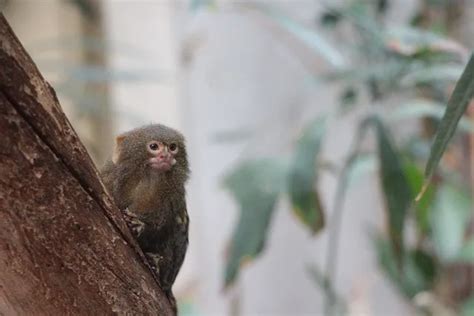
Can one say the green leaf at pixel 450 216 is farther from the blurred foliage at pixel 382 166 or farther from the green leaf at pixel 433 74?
the green leaf at pixel 433 74

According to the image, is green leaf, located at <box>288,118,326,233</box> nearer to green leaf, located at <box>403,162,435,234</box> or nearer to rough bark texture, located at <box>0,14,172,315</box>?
green leaf, located at <box>403,162,435,234</box>

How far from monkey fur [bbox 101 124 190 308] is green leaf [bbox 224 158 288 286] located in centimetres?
66

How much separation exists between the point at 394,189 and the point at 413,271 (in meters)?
0.78

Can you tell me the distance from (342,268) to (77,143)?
326cm

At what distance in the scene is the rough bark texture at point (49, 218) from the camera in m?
0.97

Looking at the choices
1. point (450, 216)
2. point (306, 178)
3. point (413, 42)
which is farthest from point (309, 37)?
point (450, 216)

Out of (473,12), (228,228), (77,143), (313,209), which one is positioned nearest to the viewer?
(77,143)

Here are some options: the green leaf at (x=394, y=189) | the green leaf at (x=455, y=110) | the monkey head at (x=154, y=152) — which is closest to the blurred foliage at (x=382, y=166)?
the green leaf at (x=394, y=189)

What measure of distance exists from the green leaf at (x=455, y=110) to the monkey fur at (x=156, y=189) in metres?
0.57

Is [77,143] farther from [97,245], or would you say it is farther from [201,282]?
[201,282]

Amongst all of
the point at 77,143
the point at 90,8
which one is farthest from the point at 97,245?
the point at 90,8

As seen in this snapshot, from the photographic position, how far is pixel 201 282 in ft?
13.7

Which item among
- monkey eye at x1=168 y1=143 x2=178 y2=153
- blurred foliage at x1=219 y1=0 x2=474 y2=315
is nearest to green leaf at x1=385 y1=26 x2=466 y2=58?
blurred foliage at x1=219 y1=0 x2=474 y2=315

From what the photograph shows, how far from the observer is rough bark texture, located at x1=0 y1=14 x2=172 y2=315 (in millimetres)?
973
